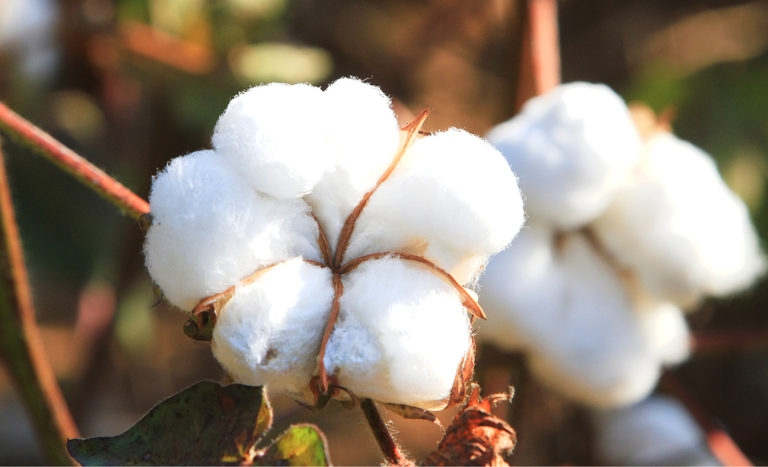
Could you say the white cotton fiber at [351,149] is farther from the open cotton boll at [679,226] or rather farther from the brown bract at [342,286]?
the open cotton boll at [679,226]

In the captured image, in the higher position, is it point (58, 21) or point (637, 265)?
point (58, 21)

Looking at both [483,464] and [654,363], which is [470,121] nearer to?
[654,363]

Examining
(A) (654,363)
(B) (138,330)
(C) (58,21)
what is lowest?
(B) (138,330)

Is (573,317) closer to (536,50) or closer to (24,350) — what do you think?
(536,50)

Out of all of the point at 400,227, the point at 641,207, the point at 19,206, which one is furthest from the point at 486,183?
the point at 19,206

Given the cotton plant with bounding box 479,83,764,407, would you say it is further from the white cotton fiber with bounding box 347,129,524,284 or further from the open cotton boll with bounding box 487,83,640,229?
the white cotton fiber with bounding box 347,129,524,284

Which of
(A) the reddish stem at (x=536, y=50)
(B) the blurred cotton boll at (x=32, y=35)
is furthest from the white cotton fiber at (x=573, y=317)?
(B) the blurred cotton boll at (x=32, y=35)

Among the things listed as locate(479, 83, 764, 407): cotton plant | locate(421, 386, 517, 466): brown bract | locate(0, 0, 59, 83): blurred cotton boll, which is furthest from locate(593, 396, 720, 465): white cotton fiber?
locate(0, 0, 59, 83): blurred cotton boll
